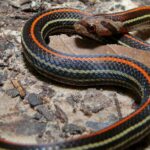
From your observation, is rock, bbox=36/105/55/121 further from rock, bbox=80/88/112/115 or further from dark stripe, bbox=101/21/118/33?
dark stripe, bbox=101/21/118/33

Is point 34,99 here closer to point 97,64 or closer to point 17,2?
point 97,64

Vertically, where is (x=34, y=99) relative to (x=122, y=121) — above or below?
below

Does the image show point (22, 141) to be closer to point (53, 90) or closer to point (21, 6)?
point (53, 90)

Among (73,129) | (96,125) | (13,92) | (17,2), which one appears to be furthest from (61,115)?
(17,2)

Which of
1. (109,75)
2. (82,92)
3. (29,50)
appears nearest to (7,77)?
(29,50)

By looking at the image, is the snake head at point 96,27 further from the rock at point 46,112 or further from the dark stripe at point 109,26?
the rock at point 46,112

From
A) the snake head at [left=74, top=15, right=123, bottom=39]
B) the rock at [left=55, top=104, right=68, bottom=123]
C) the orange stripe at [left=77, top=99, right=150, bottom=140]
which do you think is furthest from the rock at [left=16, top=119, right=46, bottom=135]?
the snake head at [left=74, top=15, right=123, bottom=39]

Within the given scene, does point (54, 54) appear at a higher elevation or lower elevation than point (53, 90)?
higher
